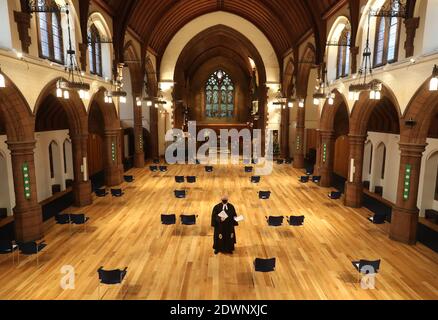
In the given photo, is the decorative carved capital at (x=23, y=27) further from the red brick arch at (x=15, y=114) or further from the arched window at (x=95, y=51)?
the arched window at (x=95, y=51)

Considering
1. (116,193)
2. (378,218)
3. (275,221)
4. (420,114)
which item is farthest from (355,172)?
(116,193)

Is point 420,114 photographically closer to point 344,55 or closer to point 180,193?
point 344,55

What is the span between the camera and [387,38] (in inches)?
460

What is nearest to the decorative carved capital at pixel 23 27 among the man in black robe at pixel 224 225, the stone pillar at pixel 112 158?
the man in black robe at pixel 224 225

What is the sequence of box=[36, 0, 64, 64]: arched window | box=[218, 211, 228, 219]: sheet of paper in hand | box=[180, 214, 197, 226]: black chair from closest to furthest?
box=[218, 211, 228, 219]: sheet of paper in hand < box=[36, 0, 64, 64]: arched window < box=[180, 214, 197, 226]: black chair

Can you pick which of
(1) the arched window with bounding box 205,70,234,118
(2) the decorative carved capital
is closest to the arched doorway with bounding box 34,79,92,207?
(2) the decorative carved capital

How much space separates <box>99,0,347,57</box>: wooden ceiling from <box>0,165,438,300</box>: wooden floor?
33.6 ft

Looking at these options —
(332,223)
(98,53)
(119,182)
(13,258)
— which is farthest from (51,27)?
(332,223)

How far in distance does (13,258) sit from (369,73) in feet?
45.6

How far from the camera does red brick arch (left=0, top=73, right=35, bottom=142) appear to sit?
935 cm

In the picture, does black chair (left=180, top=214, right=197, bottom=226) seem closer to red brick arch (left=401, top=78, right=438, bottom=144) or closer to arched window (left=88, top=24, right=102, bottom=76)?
red brick arch (left=401, top=78, right=438, bottom=144)

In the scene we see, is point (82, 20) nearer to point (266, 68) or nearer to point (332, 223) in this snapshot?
point (332, 223)

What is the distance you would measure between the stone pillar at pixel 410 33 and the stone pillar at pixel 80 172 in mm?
12966

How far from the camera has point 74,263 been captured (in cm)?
899
